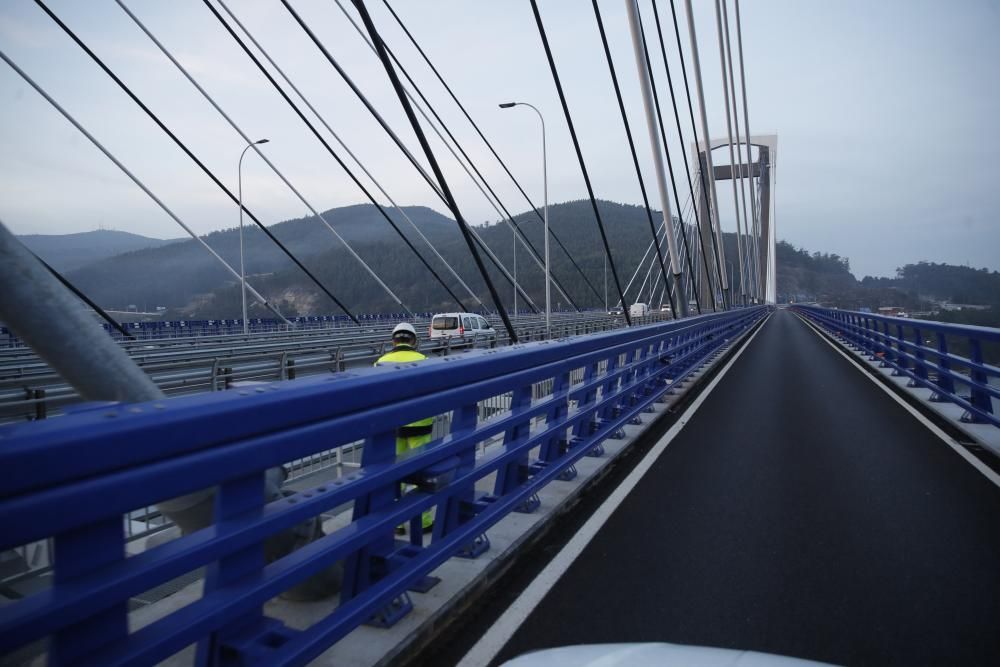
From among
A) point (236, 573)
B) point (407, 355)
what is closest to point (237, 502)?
point (236, 573)

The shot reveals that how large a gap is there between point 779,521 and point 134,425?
4491 millimetres

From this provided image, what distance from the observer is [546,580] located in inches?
152

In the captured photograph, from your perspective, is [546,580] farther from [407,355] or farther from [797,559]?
[407,355]

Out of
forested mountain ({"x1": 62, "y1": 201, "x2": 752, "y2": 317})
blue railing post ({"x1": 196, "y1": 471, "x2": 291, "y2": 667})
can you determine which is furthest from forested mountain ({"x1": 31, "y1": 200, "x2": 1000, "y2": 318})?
blue railing post ({"x1": 196, "y1": 471, "x2": 291, "y2": 667})

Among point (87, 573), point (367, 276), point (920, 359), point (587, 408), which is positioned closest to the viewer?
point (87, 573)

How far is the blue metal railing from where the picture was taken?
1.59 m

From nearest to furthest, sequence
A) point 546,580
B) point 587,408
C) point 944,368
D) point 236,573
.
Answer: point 236,573 → point 546,580 → point 587,408 → point 944,368

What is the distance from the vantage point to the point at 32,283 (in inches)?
79.8

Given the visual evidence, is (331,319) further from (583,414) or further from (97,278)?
(97,278)

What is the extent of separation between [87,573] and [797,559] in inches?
153

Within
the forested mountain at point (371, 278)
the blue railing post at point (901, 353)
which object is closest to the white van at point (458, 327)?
the blue railing post at point (901, 353)

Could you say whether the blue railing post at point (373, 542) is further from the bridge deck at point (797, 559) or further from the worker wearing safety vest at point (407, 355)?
the worker wearing safety vest at point (407, 355)

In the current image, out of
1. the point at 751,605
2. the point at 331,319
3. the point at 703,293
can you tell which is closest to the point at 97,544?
the point at 751,605

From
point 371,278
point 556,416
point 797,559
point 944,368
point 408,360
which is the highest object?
point 371,278
